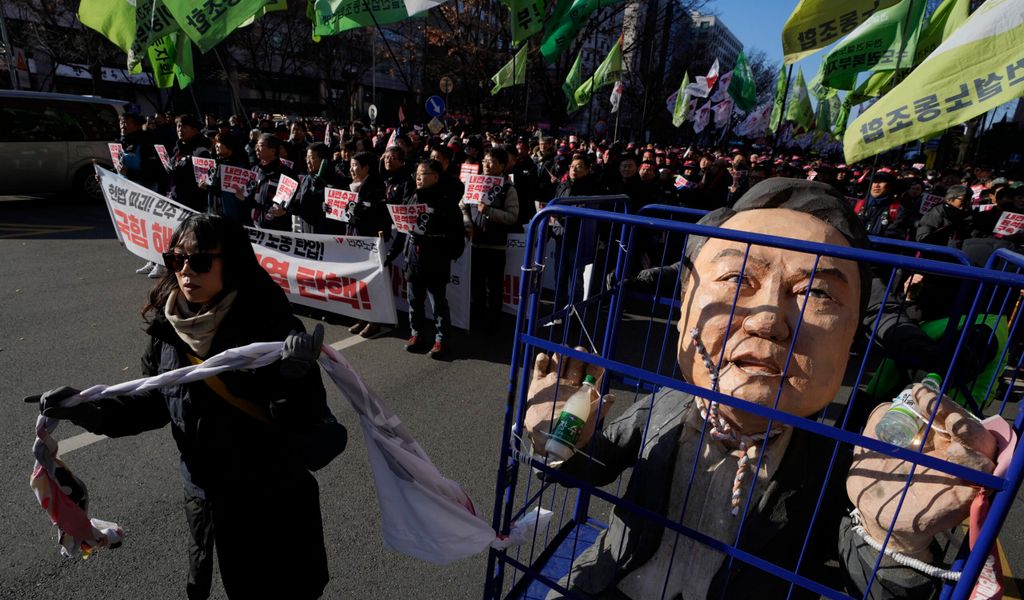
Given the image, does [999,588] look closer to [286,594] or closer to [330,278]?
[286,594]

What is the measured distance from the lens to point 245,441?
1990 mm

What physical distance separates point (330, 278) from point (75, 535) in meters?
3.74

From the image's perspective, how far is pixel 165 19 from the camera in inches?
253

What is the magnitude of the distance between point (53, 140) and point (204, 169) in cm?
658

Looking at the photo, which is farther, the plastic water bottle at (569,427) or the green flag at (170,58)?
the green flag at (170,58)

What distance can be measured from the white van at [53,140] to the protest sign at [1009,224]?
1435 cm

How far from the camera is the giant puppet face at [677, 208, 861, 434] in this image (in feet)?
4.52

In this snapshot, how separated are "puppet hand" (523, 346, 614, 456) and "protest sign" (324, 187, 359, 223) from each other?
415 cm

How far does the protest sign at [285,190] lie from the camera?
5750 millimetres

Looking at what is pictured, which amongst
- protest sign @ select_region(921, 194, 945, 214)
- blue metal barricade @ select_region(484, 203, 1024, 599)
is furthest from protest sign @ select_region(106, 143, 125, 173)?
protest sign @ select_region(921, 194, 945, 214)

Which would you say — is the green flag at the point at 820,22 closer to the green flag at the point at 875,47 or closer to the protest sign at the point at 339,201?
the green flag at the point at 875,47

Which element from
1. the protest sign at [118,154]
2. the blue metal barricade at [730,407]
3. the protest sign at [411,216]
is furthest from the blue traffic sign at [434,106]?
the blue metal barricade at [730,407]

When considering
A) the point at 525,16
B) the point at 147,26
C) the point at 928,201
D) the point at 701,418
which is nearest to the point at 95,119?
the point at 147,26

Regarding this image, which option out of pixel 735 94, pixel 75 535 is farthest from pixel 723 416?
pixel 735 94
